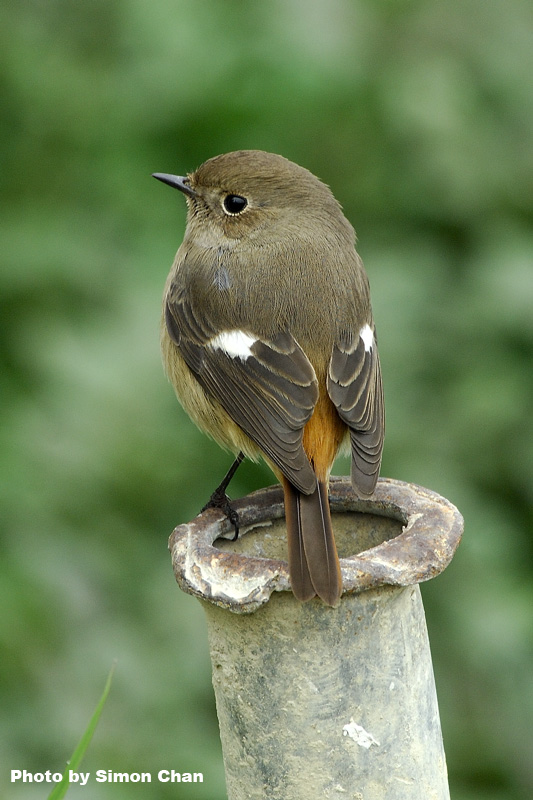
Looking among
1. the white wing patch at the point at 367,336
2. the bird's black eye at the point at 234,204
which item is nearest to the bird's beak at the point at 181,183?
the bird's black eye at the point at 234,204

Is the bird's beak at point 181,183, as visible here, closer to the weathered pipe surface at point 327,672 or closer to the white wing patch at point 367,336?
the white wing patch at point 367,336

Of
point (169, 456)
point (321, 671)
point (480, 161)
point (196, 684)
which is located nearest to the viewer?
point (321, 671)

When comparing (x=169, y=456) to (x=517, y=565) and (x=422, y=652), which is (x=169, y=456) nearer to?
(x=517, y=565)

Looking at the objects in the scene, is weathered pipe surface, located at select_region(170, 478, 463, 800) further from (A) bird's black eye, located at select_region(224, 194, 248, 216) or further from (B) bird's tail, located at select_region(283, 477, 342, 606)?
(A) bird's black eye, located at select_region(224, 194, 248, 216)

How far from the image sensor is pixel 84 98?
521 cm

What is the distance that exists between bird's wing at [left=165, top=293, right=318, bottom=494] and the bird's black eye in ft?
1.07

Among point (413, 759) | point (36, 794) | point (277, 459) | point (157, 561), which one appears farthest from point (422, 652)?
point (157, 561)

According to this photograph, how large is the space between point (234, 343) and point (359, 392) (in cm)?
39

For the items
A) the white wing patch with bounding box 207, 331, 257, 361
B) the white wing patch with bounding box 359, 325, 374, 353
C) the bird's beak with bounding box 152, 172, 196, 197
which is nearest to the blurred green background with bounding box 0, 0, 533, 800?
the bird's beak with bounding box 152, 172, 196, 197

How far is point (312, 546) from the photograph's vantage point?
238 cm

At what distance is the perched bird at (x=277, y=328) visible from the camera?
300 centimetres

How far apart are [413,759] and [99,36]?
400 centimetres

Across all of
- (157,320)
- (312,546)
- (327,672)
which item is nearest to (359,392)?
(312,546)

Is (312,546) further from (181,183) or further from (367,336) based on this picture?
A: (181,183)
